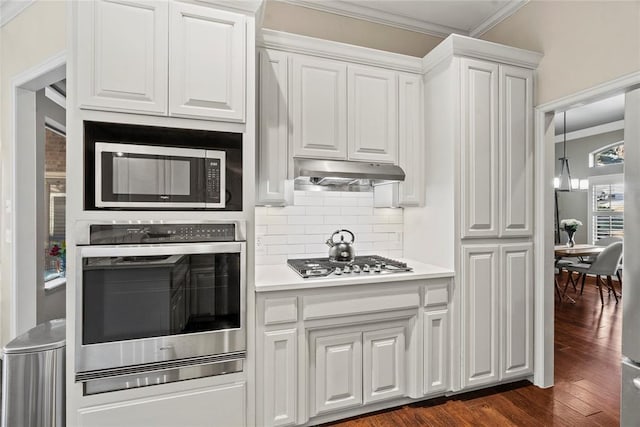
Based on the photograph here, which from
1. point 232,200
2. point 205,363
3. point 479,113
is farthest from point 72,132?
point 479,113

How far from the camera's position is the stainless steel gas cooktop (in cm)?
213

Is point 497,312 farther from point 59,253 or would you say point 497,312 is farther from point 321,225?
point 59,253

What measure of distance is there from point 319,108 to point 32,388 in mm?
2311

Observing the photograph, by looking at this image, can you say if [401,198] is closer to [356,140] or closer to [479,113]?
[356,140]

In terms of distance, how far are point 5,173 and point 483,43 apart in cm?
388

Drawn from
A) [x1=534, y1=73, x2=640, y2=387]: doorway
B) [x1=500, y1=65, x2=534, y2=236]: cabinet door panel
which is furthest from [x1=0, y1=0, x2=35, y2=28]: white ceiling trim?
[x1=534, y1=73, x2=640, y2=387]: doorway

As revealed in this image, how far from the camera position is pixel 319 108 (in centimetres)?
238

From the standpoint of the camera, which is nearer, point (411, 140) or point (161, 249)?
point (161, 249)

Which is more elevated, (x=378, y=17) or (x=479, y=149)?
(x=378, y=17)

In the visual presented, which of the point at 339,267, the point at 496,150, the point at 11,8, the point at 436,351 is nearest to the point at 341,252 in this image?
the point at 339,267

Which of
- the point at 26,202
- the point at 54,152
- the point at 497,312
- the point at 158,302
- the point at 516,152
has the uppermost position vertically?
the point at 54,152

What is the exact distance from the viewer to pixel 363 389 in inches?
85.4

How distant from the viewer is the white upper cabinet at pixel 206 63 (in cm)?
174

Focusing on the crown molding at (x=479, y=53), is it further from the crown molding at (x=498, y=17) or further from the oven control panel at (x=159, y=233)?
the oven control panel at (x=159, y=233)
